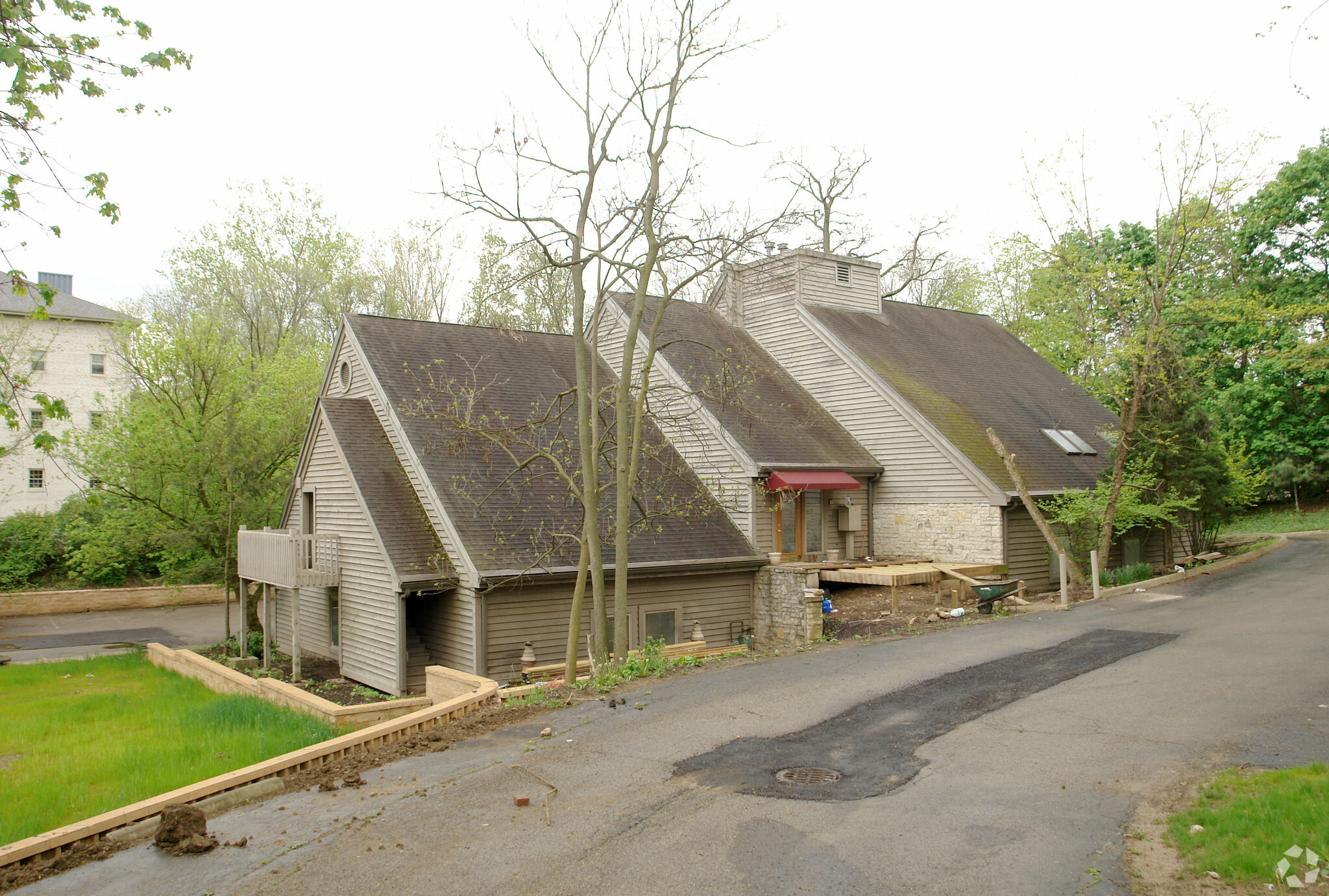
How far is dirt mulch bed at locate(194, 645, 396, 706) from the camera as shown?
1602 centimetres

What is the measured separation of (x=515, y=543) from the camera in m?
15.8

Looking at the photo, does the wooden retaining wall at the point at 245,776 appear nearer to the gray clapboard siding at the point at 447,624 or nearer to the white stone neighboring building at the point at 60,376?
the gray clapboard siding at the point at 447,624

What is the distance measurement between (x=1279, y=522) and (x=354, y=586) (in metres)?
36.7

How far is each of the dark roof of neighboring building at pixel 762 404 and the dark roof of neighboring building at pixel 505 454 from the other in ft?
5.24

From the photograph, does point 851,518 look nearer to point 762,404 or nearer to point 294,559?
point 762,404

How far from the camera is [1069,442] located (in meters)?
23.5

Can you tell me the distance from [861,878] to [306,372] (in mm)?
27585

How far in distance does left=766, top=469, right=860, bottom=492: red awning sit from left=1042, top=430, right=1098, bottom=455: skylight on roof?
6335 mm

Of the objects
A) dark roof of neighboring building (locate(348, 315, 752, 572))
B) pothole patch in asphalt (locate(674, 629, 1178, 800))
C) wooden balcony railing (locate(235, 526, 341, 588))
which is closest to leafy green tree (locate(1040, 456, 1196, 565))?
dark roof of neighboring building (locate(348, 315, 752, 572))

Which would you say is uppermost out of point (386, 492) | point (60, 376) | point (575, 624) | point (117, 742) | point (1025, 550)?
point (60, 376)

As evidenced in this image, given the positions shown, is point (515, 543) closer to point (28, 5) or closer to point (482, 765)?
point (482, 765)

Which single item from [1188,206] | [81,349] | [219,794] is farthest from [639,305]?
[81,349]

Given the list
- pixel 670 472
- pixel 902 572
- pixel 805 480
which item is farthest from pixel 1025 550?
pixel 670 472

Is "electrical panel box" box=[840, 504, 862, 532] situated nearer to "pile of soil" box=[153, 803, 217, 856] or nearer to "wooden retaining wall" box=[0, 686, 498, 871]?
"wooden retaining wall" box=[0, 686, 498, 871]
